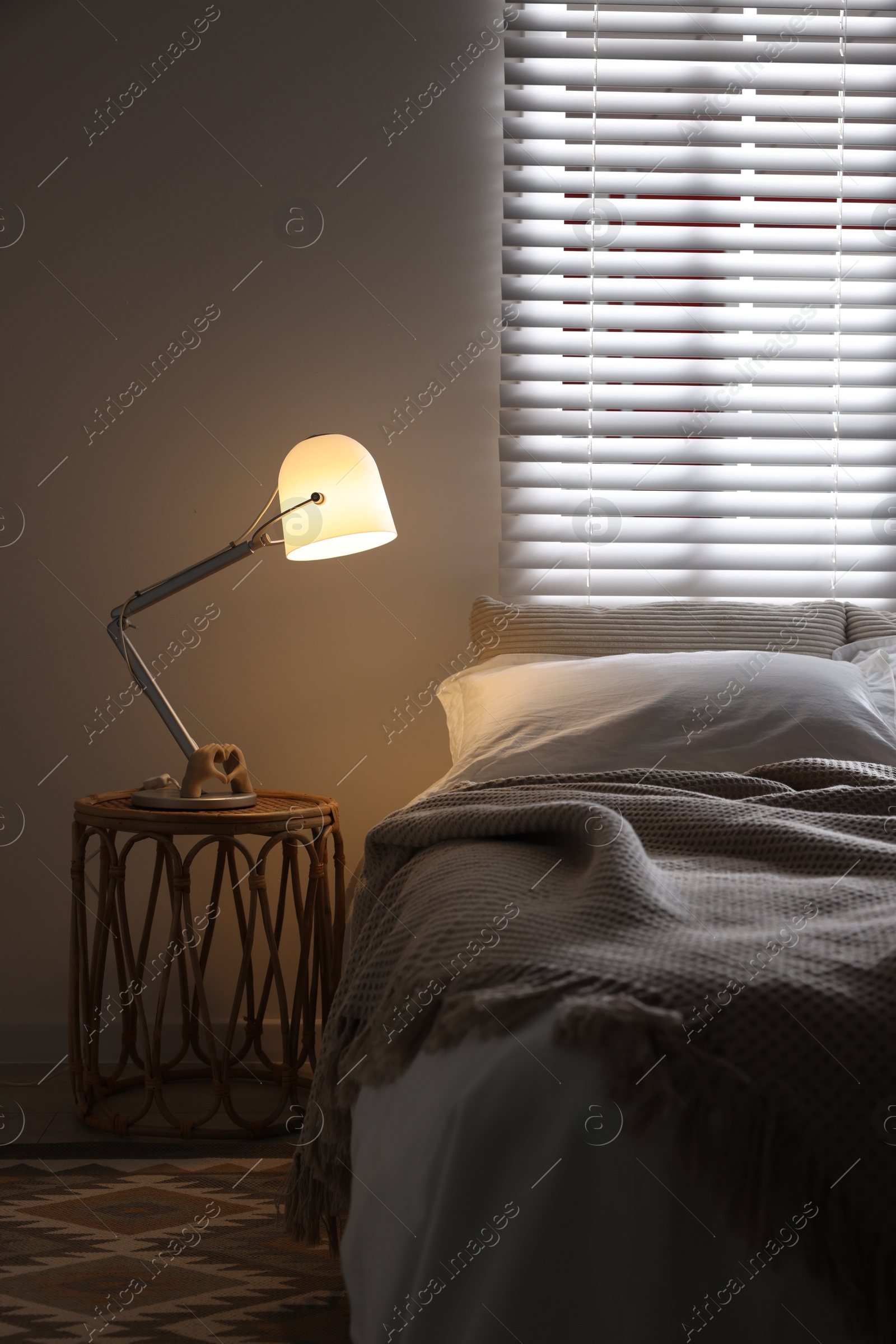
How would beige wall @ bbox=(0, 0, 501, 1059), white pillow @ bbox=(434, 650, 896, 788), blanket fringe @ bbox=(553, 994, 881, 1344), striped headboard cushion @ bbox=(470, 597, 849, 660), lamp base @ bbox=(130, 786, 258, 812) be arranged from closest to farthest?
blanket fringe @ bbox=(553, 994, 881, 1344)
white pillow @ bbox=(434, 650, 896, 788)
lamp base @ bbox=(130, 786, 258, 812)
striped headboard cushion @ bbox=(470, 597, 849, 660)
beige wall @ bbox=(0, 0, 501, 1059)

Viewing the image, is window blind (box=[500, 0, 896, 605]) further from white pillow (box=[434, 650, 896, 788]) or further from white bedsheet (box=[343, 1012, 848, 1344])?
white bedsheet (box=[343, 1012, 848, 1344])

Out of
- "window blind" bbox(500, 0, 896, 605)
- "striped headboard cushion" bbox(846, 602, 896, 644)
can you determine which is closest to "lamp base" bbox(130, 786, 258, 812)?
"window blind" bbox(500, 0, 896, 605)

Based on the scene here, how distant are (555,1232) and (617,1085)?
0.34 feet

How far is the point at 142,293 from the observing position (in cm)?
220

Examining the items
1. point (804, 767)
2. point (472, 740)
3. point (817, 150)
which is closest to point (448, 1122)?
point (804, 767)

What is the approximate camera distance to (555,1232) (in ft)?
2.24

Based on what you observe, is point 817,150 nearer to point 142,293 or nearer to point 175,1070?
point 142,293

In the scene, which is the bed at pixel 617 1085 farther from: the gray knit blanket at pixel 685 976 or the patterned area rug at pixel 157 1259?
the patterned area rug at pixel 157 1259

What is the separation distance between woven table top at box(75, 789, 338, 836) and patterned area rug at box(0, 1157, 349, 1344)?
538 mm

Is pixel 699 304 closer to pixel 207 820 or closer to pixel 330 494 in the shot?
pixel 330 494

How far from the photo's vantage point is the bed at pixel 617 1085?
0.67m

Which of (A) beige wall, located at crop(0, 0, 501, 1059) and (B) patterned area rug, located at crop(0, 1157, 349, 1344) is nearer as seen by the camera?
(B) patterned area rug, located at crop(0, 1157, 349, 1344)

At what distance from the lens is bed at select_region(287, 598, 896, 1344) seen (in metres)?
0.67

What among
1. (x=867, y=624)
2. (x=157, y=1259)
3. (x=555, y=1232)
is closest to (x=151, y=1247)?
(x=157, y=1259)
